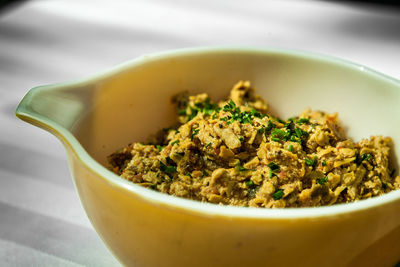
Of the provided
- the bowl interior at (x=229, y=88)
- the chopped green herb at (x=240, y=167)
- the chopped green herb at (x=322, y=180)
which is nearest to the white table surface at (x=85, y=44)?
the bowl interior at (x=229, y=88)

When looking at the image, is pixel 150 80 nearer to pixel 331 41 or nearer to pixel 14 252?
pixel 14 252

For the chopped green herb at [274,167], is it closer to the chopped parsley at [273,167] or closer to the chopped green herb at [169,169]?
the chopped parsley at [273,167]

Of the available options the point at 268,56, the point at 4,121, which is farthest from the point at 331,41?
the point at 4,121

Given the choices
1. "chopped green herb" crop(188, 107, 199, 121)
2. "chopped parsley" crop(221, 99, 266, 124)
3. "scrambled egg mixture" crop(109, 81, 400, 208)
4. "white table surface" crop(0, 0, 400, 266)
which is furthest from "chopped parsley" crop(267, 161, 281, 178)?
"white table surface" crop(0, 0, 400, 266)

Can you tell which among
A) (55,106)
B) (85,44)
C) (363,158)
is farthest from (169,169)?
(85,44)

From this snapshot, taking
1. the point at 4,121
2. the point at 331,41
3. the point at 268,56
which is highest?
the point at 268,56

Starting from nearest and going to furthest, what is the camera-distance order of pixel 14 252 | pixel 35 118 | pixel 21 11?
pixel 35 118
pixel 14 252
pixel 21 11
